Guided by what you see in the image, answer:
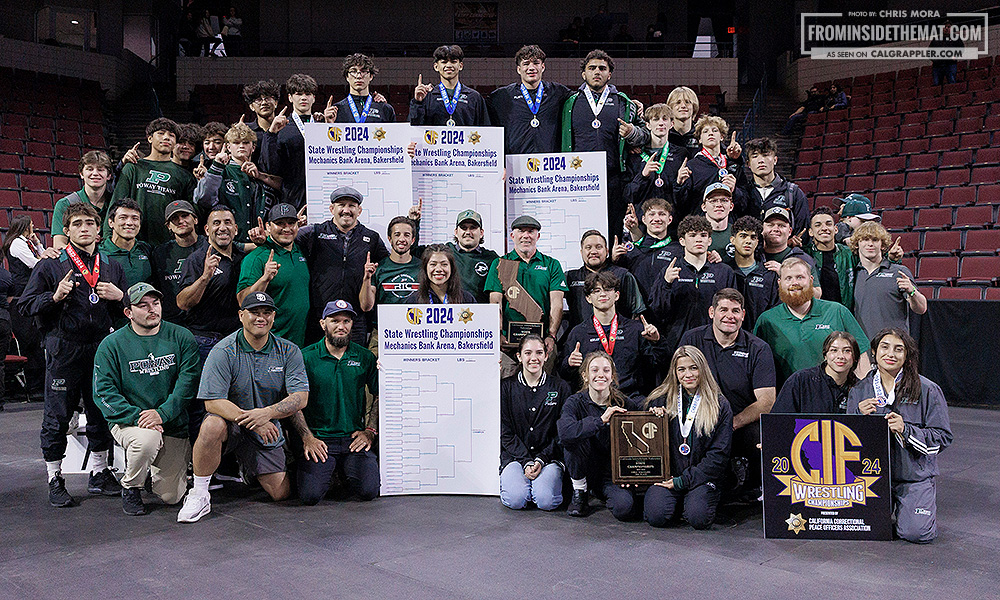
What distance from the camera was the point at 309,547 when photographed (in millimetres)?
4402

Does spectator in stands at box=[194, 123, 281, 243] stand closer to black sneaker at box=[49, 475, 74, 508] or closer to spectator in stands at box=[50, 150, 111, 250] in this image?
spectator in stands at box=[50, 150, 111, 250]

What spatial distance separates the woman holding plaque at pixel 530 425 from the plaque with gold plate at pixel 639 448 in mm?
492

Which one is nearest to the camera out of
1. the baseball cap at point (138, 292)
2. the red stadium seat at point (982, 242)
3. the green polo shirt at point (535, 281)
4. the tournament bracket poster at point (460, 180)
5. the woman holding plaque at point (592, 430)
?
the woman holding plaque at point (592, 430)

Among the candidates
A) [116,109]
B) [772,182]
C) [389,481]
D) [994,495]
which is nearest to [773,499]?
[994,495]

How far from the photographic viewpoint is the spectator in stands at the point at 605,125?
22.8ft

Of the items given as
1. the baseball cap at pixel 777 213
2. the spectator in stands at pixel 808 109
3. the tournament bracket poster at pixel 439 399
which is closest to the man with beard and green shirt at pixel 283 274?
the tournament bracket poster at pixel 439 399

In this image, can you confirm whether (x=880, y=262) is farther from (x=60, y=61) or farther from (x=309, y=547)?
(x=60, y=61)

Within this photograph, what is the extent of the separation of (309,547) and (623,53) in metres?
17.5

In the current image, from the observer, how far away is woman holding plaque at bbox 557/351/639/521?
16.6ft

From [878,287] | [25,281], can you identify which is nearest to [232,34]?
[25,281]

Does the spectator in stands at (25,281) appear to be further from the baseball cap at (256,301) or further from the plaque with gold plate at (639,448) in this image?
the plaque with gold plate at (639,448)

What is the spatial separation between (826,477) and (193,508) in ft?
12.7

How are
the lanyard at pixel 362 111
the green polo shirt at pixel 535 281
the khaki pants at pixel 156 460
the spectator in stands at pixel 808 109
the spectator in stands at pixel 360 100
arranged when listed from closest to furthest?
the khaki pants at pixel 156 460, the green polo shirt at pixel 535 281, the spectator in stands at pixel 360 100, the lanyard at pixel 362 111, the spectator in stands at pixel 808 109

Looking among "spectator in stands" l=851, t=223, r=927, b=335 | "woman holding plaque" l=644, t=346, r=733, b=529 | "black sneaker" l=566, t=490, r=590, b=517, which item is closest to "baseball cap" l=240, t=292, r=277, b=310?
"black sneaker" l=566, t=490, r=590, b=517
